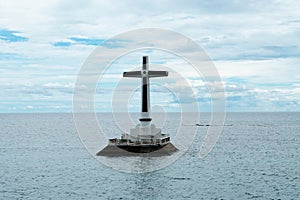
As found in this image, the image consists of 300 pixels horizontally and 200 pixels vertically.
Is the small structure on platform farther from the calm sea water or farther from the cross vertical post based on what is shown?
the calm sea water

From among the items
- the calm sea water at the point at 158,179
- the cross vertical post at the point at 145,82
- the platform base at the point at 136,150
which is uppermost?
the cross vertical post at the point at 145,82

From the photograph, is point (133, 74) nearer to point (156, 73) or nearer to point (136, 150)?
point (156, 73)

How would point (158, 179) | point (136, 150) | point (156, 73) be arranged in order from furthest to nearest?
point (156, 73) → point (136, 150) → point (158, 179)

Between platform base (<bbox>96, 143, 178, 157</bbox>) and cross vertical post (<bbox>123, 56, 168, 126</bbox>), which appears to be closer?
platform base (<bbox>96, 143, 178, 157</bbox>)

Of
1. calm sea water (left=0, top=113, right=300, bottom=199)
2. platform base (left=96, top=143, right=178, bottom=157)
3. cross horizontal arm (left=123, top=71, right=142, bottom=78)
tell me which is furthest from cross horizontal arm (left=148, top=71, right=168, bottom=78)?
calm sea water (left=0, top=113, right=300, bottom=199)

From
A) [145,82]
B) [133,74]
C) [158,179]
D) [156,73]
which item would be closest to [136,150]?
[145,82]

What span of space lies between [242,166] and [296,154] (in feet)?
102

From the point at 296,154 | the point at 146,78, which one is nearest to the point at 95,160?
the point at 146,78

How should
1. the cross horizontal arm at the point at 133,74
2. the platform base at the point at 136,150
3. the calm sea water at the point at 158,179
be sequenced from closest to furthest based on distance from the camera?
the calm sea water at the point at 158,179
the platform base at the point at 136,150
the cross horizontal arm at the point at 133,74

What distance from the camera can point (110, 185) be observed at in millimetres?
66375

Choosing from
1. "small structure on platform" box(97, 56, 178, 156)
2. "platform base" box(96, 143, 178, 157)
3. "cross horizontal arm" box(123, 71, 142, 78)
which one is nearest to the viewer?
"platform base" box(96, 143, 178, 157)

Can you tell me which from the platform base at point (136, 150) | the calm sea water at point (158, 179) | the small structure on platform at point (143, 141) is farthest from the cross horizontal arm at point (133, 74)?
the calm sea water at point (158, 179)

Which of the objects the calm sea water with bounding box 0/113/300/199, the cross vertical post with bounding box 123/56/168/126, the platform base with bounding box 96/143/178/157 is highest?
the cross vertical post with bounding box 123/56/168/126

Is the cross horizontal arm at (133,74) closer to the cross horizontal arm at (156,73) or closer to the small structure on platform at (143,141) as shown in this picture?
the cross horizontal arm at (156,73)
